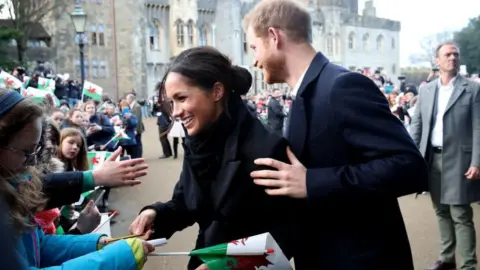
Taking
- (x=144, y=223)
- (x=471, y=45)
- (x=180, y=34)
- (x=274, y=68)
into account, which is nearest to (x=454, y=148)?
(x=274, y=68)

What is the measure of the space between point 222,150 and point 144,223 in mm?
556

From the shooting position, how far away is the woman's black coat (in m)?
2.02

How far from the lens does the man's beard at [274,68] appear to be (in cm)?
218

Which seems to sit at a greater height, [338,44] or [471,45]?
[338,44]

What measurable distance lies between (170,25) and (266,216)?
161ft

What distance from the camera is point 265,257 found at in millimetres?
1938

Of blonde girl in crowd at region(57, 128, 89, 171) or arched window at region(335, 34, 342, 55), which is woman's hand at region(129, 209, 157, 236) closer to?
blonde girl in crowd at region(57, 128, 89, 171)

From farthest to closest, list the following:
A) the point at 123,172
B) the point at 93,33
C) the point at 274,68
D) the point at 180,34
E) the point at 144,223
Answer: the point at 180,34
the point at 93,33
the point at 123,172
the point at 144,223
the point at 274,68

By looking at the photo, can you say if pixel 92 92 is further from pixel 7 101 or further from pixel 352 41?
pixel 352 41

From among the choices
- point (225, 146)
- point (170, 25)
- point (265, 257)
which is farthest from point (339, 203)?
point (170, 25)

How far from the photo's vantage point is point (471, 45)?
40.4 m

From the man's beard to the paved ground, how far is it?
3865 mm

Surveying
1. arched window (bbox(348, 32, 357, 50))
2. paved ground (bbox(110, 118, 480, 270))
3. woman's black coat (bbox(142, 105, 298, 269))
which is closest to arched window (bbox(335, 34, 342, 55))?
arched window (bbox(348, 32, 357, 50))

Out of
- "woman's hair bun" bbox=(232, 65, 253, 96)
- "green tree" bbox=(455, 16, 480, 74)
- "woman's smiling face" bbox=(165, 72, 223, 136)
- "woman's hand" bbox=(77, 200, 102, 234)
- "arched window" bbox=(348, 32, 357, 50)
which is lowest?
"woman's hand" bbox=(77, 200, 102, 234)
